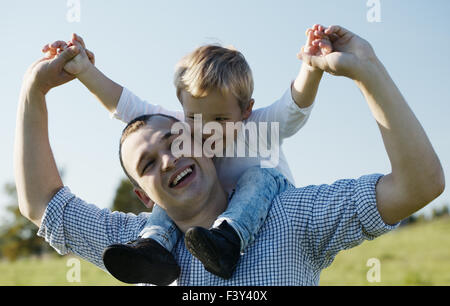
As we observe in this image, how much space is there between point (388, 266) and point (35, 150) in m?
14.9

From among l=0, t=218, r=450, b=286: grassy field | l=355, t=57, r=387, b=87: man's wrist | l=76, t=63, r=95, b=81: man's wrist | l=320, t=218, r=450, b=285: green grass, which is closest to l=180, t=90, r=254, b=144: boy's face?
l=76, t=63, r=95, b=81: man's wrist

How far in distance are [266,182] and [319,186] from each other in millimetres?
314

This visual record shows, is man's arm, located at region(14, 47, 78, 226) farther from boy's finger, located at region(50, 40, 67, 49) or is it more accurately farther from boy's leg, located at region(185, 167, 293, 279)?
boy's leg, located at region(185, 167, 293, 279)

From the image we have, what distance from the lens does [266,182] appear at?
2.40m

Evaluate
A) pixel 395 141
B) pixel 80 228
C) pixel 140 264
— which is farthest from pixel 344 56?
pixel 80 228

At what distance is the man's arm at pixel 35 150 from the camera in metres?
2.45

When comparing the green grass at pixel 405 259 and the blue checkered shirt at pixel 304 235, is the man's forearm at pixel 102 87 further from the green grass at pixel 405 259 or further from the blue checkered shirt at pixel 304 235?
the green grass at pixel 405 259

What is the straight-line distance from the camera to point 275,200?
90.4 inches

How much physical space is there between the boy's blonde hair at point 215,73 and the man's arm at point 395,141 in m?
0.97

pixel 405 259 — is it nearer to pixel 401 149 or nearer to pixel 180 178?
pixel 180 178

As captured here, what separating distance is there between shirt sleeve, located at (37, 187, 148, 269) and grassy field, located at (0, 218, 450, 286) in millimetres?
9430

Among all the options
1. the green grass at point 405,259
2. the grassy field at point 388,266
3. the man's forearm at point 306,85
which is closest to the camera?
the man's forearm at point 306,85

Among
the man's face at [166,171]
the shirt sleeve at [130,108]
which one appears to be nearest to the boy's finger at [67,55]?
the shirt sleeve at [130,108]
